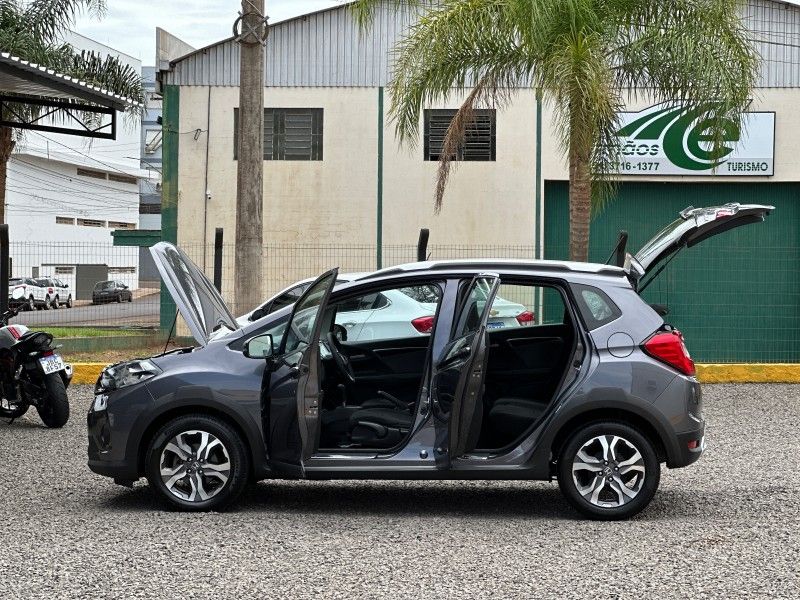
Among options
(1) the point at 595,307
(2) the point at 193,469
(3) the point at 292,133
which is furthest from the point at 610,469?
(3) the point at 292,133

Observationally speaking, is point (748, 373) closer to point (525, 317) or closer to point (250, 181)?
point (525, 317)

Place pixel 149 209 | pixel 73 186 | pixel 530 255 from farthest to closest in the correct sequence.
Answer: pixel 149 209
pixel 73 186
pixel 530 255

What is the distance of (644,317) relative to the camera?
7.74m

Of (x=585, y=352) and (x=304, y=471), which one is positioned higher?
(x=585, y=352)

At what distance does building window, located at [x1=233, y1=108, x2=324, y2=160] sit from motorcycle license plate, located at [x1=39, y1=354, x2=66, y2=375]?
11.2m

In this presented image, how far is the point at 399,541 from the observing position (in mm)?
6988

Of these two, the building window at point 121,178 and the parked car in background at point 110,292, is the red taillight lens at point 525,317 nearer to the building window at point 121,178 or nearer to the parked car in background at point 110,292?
the parked car in background at point 110,292

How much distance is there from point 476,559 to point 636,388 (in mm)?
1644

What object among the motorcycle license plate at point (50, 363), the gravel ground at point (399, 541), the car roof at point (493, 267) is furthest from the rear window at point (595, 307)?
the motorcycle license plate at point (50, 363)

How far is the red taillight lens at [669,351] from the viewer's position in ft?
25.0

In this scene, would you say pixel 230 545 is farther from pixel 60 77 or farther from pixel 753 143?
pixel 753 143

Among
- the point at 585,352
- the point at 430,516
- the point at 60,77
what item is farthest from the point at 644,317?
the point at 60,77

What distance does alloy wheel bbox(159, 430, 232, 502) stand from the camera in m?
7.64

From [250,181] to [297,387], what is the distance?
9.21m
